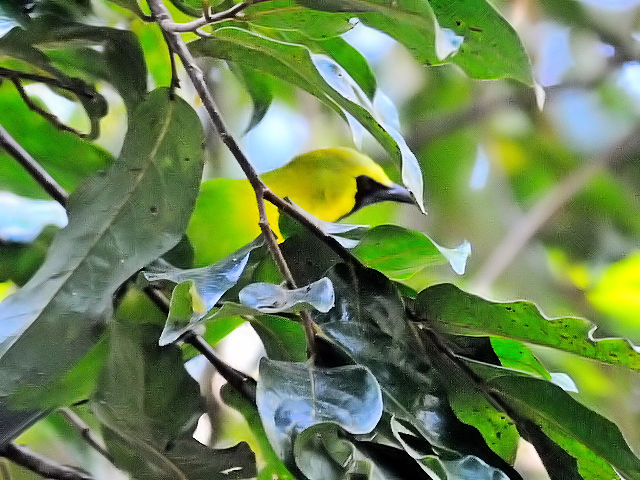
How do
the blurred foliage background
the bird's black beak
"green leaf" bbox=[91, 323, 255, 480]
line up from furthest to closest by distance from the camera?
1. the blurred foliage background
2. the bird's black beak
3. "green leaf" bbox=[91, 323, 255, 480]

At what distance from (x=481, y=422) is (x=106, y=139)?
497 millimetres

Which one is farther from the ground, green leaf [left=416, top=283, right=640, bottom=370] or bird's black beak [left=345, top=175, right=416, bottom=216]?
green leaf [left=416, top=283, right=640, bottom=370]

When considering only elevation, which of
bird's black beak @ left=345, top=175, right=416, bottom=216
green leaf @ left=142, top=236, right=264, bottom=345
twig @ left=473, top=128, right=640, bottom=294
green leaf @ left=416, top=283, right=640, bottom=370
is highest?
green leaf @ left=142, top=236, right=264, bottom=345

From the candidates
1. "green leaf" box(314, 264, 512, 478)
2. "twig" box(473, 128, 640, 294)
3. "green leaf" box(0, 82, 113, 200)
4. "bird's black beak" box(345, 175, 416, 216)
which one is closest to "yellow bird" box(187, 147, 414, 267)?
"bird's black beak" box(345, 175, 416, 216)

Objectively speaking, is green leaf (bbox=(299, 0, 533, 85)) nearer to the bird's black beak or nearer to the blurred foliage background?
the bird's black beak

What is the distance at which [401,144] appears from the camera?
328 mm

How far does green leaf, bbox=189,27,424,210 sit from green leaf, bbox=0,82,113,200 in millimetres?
142

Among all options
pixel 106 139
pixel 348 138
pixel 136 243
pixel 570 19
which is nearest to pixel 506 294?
pixel 348 138

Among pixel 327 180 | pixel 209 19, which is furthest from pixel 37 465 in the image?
pixel 327 180

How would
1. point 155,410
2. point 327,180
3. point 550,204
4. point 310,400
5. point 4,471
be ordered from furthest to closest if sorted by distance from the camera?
point 550,204
point 327,180
point 4,471
point 155,410
point 310,400

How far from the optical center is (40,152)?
1.69ft

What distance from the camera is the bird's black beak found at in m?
0.69

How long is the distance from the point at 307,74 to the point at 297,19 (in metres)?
0.05

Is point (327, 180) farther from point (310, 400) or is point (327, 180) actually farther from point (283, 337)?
point (310, 400)
